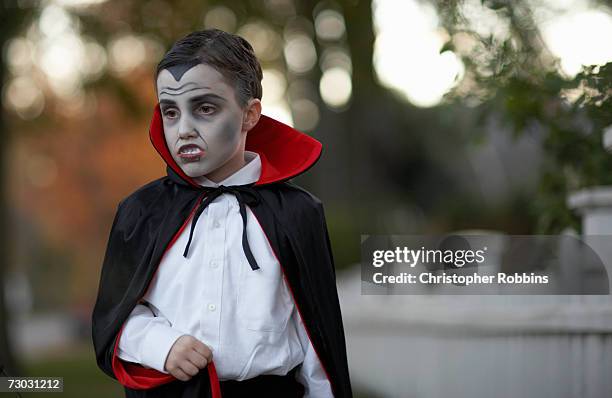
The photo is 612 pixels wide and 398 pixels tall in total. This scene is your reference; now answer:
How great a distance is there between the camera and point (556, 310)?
3.89 m

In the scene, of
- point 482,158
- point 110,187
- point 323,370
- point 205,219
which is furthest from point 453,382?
point 110,187

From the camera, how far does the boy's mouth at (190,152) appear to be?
2.49 meters

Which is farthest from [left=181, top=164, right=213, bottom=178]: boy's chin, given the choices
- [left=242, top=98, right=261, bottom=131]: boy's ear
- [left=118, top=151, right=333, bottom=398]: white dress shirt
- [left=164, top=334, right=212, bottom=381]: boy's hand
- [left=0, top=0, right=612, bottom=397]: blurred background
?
[left=0, top=0, right=612, bottom=397]: blurred background

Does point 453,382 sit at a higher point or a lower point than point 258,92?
lower

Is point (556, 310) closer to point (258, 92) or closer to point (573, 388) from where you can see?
point (573, 388)

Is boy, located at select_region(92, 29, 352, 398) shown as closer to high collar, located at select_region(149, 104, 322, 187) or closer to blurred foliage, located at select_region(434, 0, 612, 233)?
high collar, located at select_region(149, 104, 322, 187)

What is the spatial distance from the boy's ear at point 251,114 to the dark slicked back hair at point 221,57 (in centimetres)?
3

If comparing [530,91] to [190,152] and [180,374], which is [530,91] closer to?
[190,152]

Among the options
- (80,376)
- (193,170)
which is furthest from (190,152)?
(80,376)

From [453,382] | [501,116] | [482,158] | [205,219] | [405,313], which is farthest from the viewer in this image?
[482,158]

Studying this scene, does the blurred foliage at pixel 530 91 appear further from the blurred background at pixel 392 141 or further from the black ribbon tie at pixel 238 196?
the black ribbon tie at pixel 238 196

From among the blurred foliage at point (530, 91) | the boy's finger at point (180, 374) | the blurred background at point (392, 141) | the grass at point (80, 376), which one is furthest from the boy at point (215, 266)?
the grass at point (80, 376)

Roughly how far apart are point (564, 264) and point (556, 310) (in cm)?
28

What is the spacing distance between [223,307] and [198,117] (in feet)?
1.96
